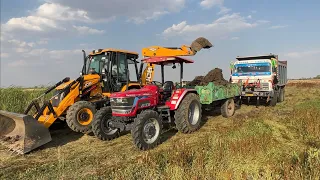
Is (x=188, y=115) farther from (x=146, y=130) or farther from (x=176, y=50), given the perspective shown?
(x=176, y=50)

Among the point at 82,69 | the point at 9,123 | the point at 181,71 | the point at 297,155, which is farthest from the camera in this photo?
the point at 82,69

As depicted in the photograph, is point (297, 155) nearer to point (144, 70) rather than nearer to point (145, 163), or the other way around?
point (145, 163)

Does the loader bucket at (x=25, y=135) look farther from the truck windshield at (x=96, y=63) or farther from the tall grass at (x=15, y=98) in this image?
the tall grass at (x=15, y=98)

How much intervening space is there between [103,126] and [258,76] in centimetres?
867

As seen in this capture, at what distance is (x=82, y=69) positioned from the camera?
31.1 ft

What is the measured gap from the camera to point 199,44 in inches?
372

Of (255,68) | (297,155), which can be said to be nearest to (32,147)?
(297,155)

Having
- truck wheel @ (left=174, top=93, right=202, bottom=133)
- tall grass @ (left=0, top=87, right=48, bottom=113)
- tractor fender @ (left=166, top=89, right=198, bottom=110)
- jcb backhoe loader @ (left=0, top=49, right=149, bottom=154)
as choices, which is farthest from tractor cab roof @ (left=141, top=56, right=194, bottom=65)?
tall grass @ (left=0, top=87, right=48, bottom=113)

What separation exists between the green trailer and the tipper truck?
1262mm

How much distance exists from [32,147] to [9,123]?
1.45m

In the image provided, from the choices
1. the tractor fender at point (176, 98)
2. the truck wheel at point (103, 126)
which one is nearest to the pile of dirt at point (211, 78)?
the tractor fender at point (176, 98)

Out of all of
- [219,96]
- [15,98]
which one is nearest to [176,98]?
[219,96]

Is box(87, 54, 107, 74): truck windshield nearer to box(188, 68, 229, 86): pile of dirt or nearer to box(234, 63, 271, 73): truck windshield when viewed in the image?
box(188, 68, 229, 86): pile of dirt

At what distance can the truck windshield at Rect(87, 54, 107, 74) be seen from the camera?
8938mm
